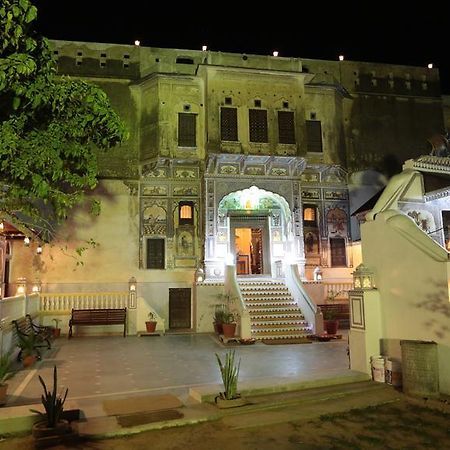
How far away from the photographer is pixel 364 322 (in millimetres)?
8234

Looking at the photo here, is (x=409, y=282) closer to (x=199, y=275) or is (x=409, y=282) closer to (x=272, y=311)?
(x=272, y=311)

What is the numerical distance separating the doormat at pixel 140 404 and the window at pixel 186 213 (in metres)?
12.4

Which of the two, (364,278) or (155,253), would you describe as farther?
(155,253)

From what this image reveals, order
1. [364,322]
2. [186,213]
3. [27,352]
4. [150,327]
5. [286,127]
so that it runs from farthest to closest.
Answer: [186,213], [286,127], [150,327], [27,352], [364,322]

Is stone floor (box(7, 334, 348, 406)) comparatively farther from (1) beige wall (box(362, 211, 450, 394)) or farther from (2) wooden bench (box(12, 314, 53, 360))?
(1) beige wall (box(362, 211, 450, 394))

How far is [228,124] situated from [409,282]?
12539mm

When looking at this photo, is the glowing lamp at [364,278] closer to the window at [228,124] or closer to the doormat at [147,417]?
the doormat at [147,417]

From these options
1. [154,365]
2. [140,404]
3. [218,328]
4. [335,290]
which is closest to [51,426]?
[140,404]

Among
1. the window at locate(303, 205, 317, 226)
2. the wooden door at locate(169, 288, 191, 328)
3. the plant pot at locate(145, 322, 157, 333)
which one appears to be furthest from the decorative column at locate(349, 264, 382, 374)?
the window at locate(303, 205, 317, 226)

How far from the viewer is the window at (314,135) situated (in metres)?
20.2

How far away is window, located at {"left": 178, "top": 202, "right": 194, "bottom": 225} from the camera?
63.7ft

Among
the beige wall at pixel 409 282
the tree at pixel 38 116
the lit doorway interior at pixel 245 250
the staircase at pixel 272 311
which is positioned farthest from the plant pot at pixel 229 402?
the lit doorway interior at pixel 245 250

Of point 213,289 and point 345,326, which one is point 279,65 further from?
point 345,326

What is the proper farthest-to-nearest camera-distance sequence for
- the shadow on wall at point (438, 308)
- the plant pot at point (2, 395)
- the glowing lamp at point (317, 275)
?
the glowing lamp at point (317, 275) < the shadow on wall at point (438, 308) < the plant pot at point (2, 395)
